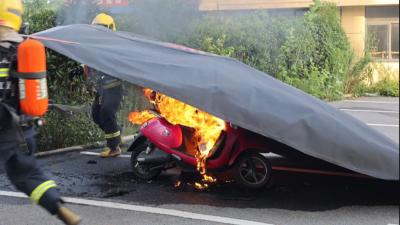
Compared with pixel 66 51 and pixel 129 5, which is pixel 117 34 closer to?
pixel 66 51

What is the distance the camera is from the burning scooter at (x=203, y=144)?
17.6ft

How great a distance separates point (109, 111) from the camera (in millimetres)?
6973

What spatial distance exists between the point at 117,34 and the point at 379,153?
3085 mm

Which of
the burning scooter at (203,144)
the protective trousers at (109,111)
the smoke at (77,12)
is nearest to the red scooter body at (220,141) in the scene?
the burning scooter at (203,144)

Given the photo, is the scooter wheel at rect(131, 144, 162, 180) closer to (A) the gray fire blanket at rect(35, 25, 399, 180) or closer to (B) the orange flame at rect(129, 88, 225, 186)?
(B) the orange flame at rect(129, 88, 225, 186)

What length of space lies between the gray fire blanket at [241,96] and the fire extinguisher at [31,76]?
1083 millimetres

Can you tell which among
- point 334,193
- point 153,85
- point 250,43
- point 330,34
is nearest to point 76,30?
point 153,85

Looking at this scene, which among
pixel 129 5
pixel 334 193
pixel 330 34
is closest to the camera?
pixel 334 193

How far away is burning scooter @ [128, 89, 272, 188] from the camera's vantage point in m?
5.38

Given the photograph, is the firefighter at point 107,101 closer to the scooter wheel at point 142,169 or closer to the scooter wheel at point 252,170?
the scooter wheel at point 142,169

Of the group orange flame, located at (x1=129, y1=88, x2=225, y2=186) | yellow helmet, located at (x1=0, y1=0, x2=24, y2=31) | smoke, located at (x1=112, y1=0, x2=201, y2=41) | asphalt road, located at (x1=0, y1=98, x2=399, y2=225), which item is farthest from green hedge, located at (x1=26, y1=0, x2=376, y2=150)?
yellow helmet, located at (x1=0, y1=0, x2=24, y2=31)

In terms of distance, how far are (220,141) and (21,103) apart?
2316mm

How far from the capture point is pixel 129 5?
340 inches

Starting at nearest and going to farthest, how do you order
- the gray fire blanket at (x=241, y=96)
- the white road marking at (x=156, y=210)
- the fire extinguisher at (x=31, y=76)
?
the fire extinguisher at (x=31, y=76), the gray fire blanket at (x=241, y=96), the white road marking at (x=156, y=210)
